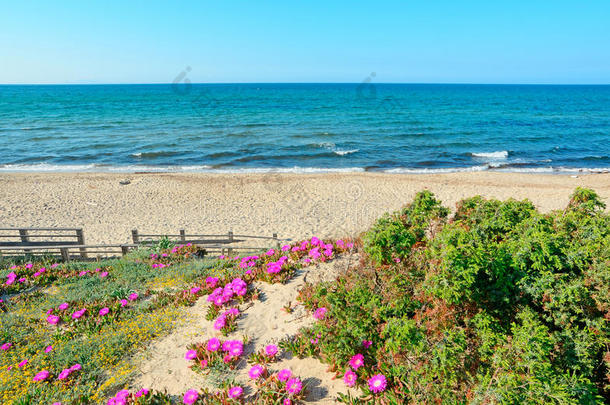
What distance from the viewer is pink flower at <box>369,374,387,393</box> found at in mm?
4121

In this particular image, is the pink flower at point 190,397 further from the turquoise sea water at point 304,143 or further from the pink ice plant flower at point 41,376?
the turquoise sea water at point 304,143

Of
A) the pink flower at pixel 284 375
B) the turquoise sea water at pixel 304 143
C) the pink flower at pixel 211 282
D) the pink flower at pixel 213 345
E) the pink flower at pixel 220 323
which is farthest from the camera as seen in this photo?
the turquoise sea water at pixel 304 143

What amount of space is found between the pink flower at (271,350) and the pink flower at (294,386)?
64 cm

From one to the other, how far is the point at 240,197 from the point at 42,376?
17004 millimetres

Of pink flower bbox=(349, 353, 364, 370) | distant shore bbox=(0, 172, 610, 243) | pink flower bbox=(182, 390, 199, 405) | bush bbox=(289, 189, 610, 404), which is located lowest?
distant shore bbox=(0, 172, 610, 243)

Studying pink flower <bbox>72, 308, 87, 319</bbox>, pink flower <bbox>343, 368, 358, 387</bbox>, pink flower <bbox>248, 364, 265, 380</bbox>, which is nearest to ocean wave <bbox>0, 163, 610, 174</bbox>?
pink flower <bbox>72, 308, 87, 319</bbox>

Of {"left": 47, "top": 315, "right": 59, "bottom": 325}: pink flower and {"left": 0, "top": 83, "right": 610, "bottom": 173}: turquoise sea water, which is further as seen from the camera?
{"left": 0, "top": 83, "right": 610, "bottom": 173}: turquoise sea water

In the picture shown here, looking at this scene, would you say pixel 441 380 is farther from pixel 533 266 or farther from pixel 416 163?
pixel 416 163

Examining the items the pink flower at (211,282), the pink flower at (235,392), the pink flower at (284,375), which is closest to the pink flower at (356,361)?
the pink flower at (284,375)

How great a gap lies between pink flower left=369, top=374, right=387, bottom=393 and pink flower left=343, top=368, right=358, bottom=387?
0.27 meters

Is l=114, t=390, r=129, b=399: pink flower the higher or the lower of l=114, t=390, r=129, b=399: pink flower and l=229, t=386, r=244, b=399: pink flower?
the lower

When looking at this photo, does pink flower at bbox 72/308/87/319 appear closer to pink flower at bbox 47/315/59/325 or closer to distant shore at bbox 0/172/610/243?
pink flower at bbox 47/315/59/325

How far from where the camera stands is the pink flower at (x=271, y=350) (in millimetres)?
5086

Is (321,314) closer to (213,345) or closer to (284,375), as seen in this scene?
(284,375)
